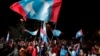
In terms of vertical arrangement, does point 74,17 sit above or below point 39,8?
below

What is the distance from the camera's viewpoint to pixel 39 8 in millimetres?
14883

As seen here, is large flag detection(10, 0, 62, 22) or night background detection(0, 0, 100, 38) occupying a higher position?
large flag detection(10, 0, 62, 22)

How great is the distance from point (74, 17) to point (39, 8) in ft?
166

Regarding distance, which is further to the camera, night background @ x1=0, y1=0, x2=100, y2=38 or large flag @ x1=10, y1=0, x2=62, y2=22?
night background @ x1=0, y1=0, x2=100, y2=38

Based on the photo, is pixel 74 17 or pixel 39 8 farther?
pixel 74 17

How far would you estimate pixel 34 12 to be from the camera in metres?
14.9

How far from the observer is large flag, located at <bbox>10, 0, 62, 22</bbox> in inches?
577

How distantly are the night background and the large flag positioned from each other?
45.3 m

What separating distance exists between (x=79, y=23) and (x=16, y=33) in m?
12.6

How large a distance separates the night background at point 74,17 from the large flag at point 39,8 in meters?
45.3

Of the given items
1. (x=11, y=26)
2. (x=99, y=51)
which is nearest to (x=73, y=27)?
(x=11, y=26)

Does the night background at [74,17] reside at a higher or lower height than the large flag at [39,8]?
lower

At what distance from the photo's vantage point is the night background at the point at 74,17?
203 ft

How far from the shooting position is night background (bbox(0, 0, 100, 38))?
6191cm
